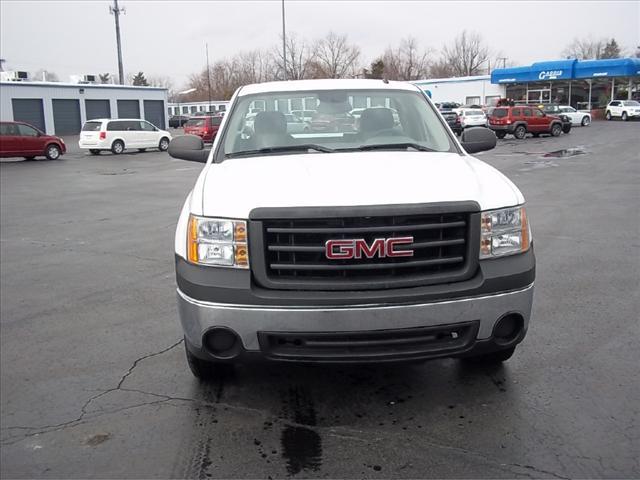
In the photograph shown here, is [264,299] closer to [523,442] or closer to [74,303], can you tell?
[523,442]

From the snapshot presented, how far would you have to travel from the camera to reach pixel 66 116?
158 feet

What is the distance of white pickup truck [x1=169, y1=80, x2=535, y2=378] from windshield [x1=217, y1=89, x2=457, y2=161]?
949mm

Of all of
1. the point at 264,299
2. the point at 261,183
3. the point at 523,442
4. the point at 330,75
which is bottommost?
the point at 523,442

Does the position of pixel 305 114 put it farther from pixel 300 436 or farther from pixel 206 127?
pixel 206 127

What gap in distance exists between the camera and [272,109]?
490 cm

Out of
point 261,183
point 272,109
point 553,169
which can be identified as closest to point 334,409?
point 261,183

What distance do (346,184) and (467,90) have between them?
72.6 metres

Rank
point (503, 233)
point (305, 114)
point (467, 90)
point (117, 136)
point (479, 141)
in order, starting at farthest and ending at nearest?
point (467, 90), point (117, 136), point (479, 141), point (305, 114), point (503, 233)

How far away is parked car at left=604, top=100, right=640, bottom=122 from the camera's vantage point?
167ft

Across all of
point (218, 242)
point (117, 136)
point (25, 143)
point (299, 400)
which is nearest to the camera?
point (218, 242)

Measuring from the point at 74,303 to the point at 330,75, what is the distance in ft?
211

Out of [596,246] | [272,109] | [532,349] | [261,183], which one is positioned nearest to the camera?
[261,183]

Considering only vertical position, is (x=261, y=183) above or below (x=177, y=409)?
above

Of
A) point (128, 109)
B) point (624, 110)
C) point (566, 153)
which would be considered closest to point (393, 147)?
point (566, 153)
